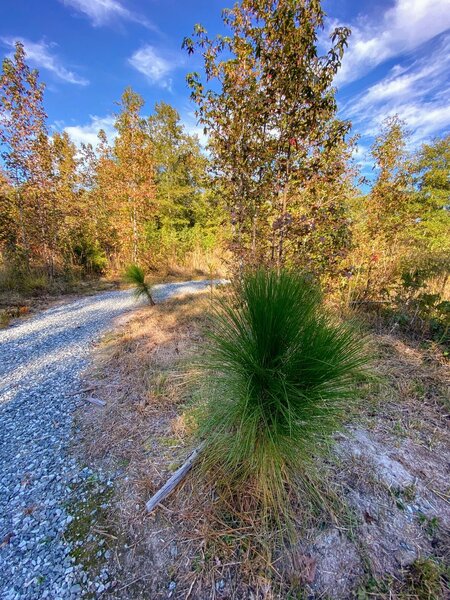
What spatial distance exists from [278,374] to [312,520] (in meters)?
0.72

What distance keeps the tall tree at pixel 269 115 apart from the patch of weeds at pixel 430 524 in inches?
73.6

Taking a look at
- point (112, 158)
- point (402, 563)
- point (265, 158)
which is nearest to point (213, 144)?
point (265, 158)

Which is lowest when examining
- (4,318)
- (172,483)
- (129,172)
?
(172,483)

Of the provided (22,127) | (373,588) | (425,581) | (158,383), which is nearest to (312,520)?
(373,588)

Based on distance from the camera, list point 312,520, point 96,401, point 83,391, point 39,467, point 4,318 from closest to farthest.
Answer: point 312,520 → point 39,467 → point 96,401 → point 83,391 → point 4,318

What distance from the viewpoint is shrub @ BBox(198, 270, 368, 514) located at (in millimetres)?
937

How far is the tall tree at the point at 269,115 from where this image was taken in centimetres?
206

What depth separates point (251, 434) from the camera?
38.9 inches

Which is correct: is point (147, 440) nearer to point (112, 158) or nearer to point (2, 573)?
point (2, 573)

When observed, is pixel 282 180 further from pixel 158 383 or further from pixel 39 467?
pixel 39 467

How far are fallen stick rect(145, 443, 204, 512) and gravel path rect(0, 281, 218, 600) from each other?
0.90 feet

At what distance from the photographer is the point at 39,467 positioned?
4.90 ft

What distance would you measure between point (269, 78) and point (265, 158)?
0.67 metres


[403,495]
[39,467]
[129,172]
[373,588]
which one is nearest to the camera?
[373,588]
